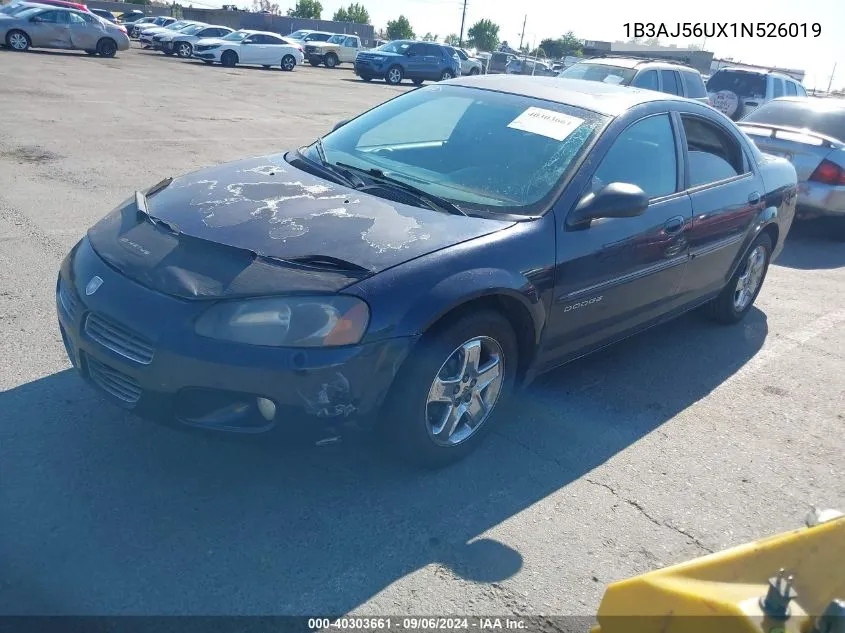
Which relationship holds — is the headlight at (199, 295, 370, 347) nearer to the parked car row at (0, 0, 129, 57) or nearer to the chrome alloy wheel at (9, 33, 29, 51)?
the parked car row at (0, 0, 129, 57)

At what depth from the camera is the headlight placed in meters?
2.89

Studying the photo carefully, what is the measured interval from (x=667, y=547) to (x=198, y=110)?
1320cm

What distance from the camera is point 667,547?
10.3 ft

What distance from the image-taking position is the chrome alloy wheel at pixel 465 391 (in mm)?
3316

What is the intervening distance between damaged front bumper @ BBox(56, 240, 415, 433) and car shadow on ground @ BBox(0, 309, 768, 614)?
0.17m

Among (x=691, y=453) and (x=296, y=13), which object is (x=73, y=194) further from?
(x=296, y=13)

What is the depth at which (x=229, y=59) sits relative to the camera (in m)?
29.1

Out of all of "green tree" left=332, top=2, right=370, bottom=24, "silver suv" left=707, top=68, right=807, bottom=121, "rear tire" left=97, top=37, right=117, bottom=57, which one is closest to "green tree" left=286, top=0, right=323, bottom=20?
"green tree" left=332, top=2, right=370, bottom=24

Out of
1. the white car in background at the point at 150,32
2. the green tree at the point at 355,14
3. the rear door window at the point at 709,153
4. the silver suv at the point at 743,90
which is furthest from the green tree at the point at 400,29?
the rear door window at the point at 709,153

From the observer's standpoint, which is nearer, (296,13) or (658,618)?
(658,618)

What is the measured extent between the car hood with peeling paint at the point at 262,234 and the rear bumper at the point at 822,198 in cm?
634

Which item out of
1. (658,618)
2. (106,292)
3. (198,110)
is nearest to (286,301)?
(106,292)

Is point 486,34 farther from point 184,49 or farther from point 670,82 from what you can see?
point 670,82

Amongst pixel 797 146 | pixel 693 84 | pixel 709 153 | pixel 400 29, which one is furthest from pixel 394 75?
pixel 400 29
